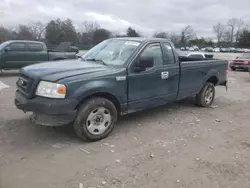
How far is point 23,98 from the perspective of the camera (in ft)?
15.1

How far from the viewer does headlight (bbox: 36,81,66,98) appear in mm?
4219

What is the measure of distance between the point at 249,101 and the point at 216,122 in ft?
9.90

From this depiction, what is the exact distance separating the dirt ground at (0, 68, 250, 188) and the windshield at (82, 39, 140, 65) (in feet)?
4.44

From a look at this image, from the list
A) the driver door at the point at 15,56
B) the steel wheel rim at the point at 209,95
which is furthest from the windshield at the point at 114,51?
the driver door at the point at 15,56

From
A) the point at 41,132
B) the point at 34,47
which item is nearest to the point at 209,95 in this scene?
the point at 41,132

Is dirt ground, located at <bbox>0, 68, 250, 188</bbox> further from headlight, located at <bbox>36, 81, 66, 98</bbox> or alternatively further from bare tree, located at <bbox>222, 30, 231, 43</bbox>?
bare tree, located at <bbox>222, 30, 231, 43</bbox>

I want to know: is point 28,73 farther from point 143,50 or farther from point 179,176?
point 179,176

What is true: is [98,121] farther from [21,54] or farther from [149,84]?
[21,54]

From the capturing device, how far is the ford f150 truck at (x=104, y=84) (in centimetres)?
431

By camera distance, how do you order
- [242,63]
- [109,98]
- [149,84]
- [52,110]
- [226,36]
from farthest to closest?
[226,36] → [242,63] → [149,84] → [109,98] → [52,110]

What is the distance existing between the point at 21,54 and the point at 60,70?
33.7 feet

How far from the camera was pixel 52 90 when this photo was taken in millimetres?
4242

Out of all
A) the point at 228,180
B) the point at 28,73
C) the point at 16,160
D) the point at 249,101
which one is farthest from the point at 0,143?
the point at 249,101

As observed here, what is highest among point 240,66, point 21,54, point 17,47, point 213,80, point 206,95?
point 17,47
